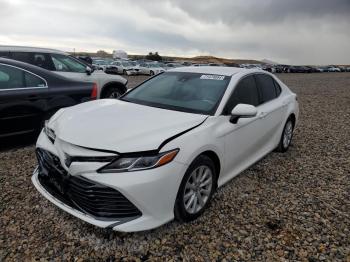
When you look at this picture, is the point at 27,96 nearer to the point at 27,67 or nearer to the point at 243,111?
the point at 27,67

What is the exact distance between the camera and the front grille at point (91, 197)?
2.62 meters

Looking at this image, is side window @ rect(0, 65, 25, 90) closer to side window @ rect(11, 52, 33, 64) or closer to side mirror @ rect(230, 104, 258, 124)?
side window @ rect(11, 52, 33, 64)

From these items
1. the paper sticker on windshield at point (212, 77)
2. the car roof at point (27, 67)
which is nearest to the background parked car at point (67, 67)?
the car roof at point (27, 67)

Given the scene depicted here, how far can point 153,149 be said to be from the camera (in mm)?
2703

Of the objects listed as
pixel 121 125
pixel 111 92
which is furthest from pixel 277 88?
pixel 111 92

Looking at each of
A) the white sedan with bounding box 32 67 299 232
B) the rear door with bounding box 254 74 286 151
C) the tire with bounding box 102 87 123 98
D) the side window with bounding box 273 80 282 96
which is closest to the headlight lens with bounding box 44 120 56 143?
the white sedan with bounding box 32 67 299 232

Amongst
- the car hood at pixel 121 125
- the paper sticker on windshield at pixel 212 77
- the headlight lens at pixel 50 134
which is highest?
the paper sticker on windshield at pixel 212 77

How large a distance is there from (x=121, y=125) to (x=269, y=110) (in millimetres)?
2441

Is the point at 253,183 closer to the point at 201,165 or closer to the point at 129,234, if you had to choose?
the point at 201,165

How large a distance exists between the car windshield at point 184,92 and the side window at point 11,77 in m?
1.86

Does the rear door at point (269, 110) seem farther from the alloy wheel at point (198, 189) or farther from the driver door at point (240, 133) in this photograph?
the alloy wheel at point (198, 189)

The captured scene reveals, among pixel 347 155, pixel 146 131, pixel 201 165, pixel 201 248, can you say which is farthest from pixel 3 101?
pixel 347 155

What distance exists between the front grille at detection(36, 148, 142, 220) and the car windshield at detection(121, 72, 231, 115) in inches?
53.1

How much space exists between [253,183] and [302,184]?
704mm
